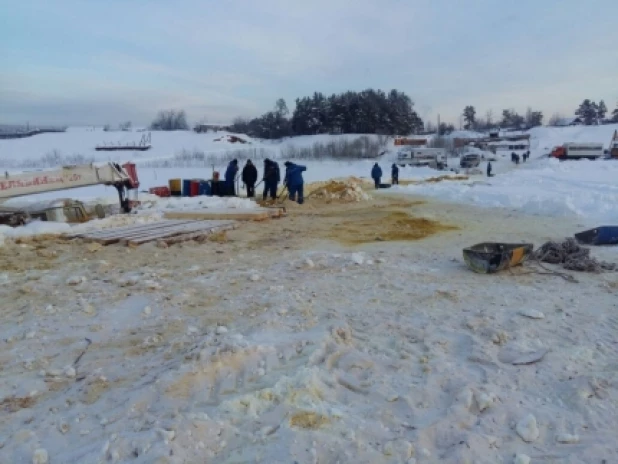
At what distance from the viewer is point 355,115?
86.9m

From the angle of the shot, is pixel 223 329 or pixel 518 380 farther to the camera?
pixel 223 329

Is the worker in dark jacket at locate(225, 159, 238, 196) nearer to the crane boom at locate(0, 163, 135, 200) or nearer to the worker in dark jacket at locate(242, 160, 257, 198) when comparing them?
the worker in dark jacket at locate(242, 160, 257, 198)

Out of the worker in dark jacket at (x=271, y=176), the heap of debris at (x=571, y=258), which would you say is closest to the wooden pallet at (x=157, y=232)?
the worker in dark jacket at (x=271, y=176)

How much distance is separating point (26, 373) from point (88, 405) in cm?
89

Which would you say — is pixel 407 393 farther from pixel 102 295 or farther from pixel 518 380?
pixel 102 295

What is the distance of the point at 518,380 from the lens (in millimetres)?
3867

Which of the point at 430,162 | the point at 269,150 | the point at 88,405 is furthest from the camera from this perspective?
the point at 269,150

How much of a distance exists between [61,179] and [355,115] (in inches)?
3144

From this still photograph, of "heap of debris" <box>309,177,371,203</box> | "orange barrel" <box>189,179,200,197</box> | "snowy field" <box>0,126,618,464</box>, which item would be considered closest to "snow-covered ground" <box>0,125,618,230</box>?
"orange barrel" <box>189,179,200,197</box>

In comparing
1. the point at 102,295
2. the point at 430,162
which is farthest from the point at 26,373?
the point at 430,162

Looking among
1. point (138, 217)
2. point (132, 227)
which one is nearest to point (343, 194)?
point (138, 217)

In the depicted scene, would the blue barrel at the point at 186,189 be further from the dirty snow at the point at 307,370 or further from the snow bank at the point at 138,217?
the dirty snow at the point at 307,370

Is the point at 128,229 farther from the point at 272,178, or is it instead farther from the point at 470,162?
the point at 470,162

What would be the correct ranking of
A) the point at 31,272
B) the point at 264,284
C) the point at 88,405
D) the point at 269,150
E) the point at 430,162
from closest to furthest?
the point at 88,405 < the point at 264,284 < the point at 31,272 < the point at 430,162 < the point at 269,150
